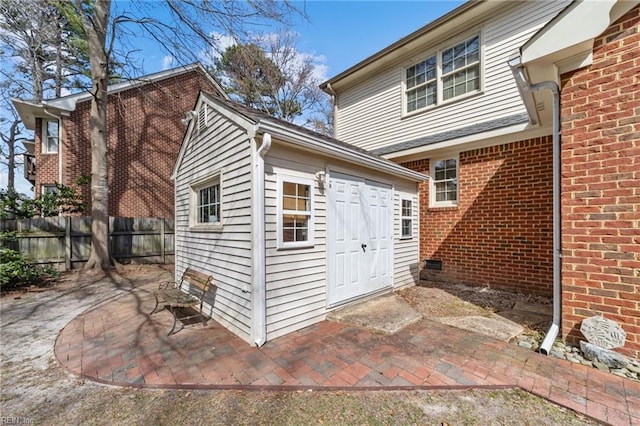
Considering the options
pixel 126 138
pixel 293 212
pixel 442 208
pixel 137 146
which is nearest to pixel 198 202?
pixel 293 212

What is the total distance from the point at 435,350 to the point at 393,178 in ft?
12.7

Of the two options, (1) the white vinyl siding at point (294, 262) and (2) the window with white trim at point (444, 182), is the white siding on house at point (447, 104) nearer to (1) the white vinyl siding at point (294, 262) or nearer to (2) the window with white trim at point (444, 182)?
(2) the window with white trim at point (444, 182)

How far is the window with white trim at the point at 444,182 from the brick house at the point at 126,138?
9174 mm

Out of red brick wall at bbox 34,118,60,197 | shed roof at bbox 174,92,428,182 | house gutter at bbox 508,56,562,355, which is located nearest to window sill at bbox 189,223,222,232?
shed roof at bbox 174,92,428,182

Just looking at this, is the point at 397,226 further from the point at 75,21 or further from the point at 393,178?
the point at 75,21

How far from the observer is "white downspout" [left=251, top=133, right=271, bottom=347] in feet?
11.7

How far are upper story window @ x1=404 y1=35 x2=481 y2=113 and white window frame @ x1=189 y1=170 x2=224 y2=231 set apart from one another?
20.8 feet

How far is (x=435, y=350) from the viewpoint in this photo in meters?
3.38

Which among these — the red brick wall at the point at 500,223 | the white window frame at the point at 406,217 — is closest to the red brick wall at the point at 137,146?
the white window frame at the point at 406,217

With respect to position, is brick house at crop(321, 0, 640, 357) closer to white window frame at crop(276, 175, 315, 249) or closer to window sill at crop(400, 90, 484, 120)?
window sill at crop(400, 90, 484, 120)

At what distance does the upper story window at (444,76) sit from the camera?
687 centimetres

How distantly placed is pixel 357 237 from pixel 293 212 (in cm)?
163

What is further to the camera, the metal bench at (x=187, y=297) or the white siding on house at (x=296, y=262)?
the metal bench at (x=187, y=297)

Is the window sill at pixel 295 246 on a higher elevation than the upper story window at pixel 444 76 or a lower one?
lower
